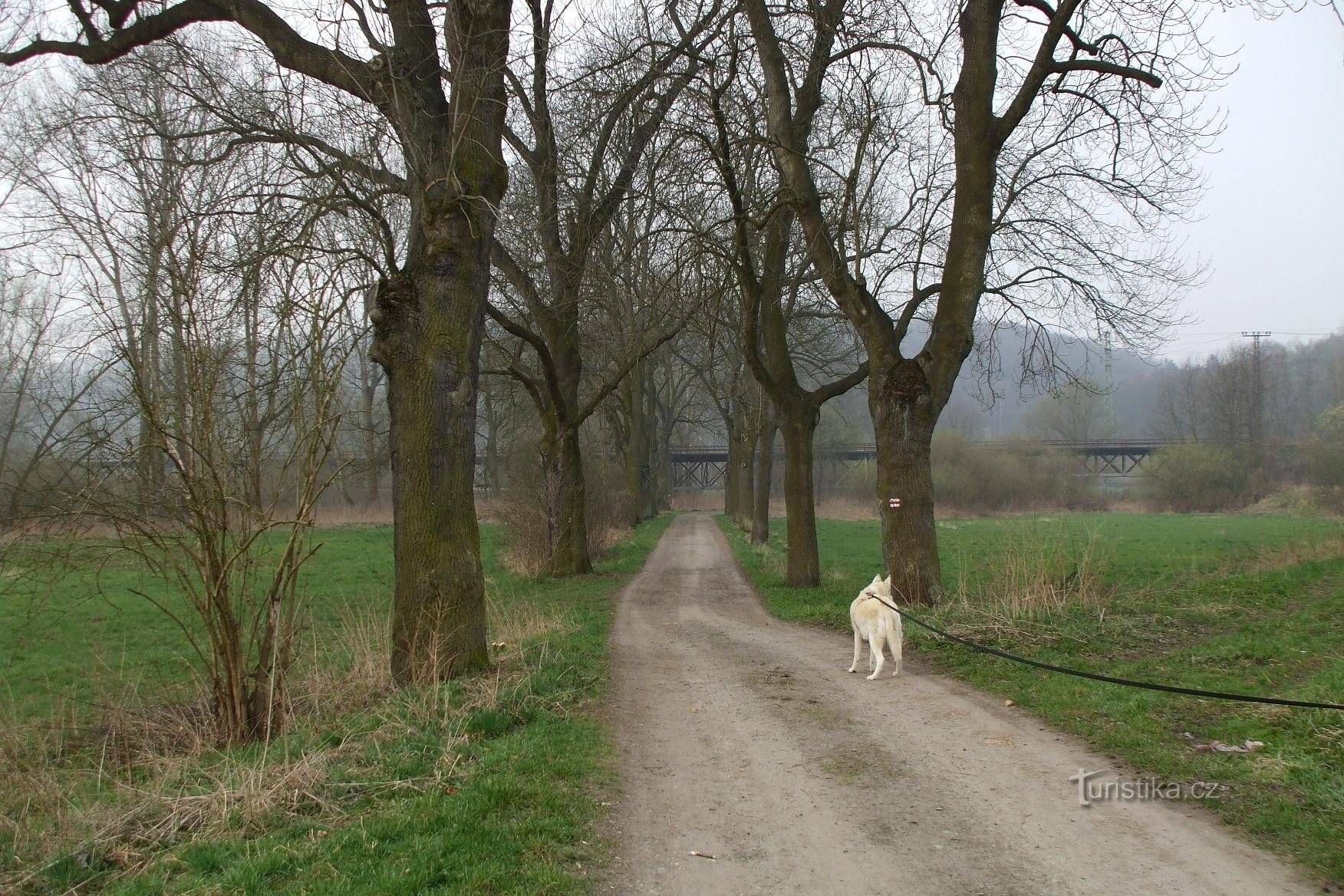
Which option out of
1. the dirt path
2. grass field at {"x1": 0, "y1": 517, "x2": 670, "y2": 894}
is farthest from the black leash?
grass field at {"x1": 0, "y1": 517, "x2": 670, "y2": 894}

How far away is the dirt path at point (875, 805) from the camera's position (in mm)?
4121

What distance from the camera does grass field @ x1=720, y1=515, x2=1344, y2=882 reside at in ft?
16.3

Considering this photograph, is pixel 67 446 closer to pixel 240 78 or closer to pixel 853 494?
pixel 240 78

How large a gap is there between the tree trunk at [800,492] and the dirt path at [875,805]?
24.8ft

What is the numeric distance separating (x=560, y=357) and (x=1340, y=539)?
18.3 m

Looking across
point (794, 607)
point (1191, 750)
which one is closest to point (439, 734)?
point (1191, 750)

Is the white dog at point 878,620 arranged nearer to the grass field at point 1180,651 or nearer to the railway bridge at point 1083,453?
the grass field at point 1180,651

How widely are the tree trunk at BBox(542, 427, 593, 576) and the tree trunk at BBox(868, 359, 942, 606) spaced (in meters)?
8.79

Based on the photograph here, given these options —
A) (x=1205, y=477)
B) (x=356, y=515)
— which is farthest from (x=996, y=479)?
(x=356, y=515)

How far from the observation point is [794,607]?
14.1m

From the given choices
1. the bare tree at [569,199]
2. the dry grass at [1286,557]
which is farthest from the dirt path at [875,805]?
the dry grass at [1286,557]

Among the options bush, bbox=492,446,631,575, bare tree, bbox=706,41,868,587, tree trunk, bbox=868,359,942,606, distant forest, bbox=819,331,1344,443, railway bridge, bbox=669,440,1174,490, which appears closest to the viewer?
tree trunk, bbox=868,359,942,606

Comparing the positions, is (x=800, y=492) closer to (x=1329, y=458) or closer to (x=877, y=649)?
(x=877, y=649)

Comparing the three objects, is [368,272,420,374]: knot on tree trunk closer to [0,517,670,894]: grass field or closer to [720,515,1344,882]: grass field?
[0,517,670,894]: grass field
